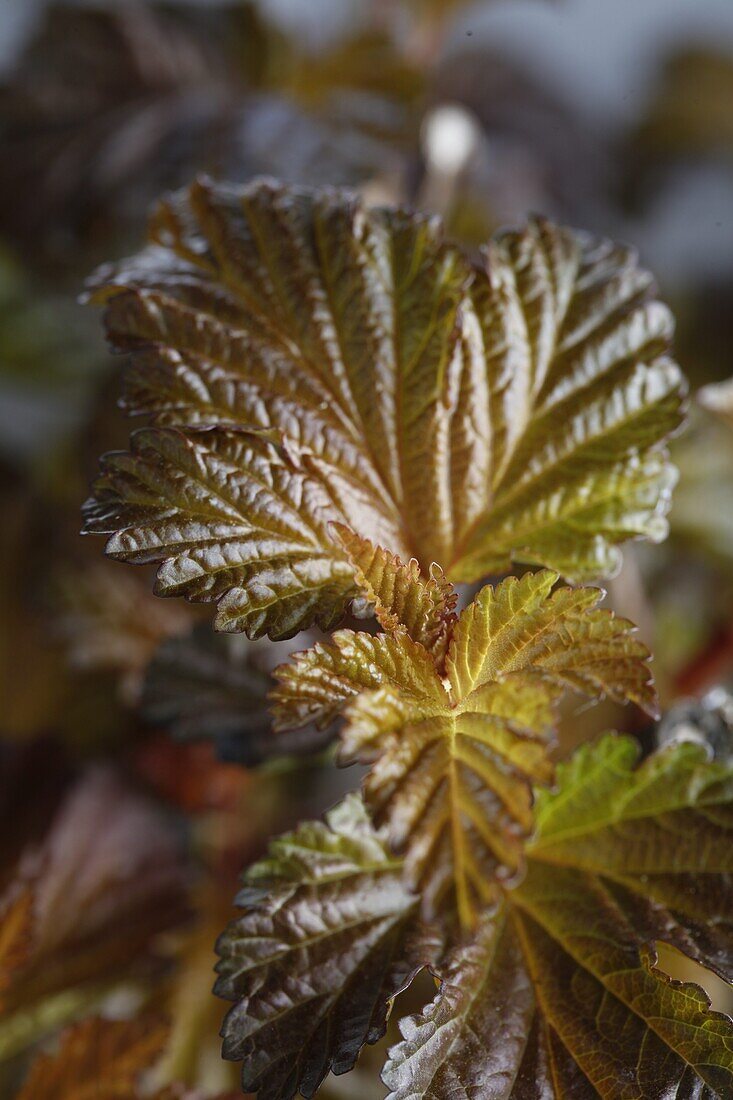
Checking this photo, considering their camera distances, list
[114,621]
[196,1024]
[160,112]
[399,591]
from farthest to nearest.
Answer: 1. [160,112]
2. [114,621]
3. [196,1024]
4. [399,591]

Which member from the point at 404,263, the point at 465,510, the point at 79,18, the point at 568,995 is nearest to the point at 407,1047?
the point at 568,995

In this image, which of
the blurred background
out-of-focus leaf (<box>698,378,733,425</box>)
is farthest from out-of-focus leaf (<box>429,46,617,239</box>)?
out-of-focus leaf (<box>698,378,733,425</box>)

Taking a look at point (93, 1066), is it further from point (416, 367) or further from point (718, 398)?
point (718, 398)

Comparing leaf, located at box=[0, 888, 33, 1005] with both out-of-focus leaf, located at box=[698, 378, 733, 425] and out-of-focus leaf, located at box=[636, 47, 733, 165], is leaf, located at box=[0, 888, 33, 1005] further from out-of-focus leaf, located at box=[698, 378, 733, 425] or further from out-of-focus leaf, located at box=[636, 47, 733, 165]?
out-of-focus leaf, located at box=[636, 47, 733, 165]

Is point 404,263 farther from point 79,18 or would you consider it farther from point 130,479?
point 79,18

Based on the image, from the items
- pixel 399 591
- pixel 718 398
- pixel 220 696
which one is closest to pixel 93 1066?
pixel 220 696
